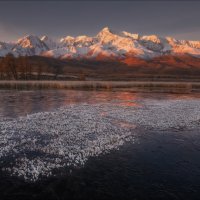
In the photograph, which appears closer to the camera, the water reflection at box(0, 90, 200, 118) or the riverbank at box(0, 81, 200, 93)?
the water reflection at box(0, 90, 200, 118)

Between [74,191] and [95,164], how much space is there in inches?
155

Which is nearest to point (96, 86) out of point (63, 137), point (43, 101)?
point (43, 101)

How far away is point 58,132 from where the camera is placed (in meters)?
26.4

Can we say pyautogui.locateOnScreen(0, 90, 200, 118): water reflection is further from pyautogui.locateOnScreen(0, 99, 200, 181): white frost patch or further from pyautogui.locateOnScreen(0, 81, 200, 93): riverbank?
pyautogui.locateOnScreen(0, 81, 200, 93): riverbank

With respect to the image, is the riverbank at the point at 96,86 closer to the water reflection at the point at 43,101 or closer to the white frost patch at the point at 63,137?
the water reflection at the point at 43,101

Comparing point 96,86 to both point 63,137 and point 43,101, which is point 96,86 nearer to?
point 43,101

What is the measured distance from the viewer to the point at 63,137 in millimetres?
24422

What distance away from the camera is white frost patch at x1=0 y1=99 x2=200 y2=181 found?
17766 millimetres

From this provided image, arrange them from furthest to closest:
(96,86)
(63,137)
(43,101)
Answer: (96,86) < (43,101) < (63,137)

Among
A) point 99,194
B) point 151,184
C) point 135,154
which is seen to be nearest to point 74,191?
point 99,194

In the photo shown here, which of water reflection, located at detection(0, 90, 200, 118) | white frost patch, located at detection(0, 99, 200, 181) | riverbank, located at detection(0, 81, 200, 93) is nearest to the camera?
white frost patch, located at detection(0, 99, 200, 181)

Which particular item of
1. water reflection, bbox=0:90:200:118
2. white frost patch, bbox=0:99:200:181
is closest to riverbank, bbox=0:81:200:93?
water reflection, bbox=0:90:200:118

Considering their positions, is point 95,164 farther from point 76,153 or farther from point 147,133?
point 147,133

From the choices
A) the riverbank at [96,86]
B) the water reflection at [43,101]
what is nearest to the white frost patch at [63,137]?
the water reflection at [43,101]
